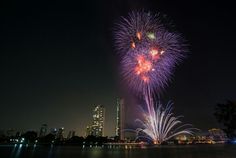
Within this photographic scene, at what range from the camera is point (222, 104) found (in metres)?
112

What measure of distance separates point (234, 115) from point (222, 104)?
22.0 feet

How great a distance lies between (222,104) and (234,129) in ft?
38.4

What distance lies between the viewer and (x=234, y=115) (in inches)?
4289

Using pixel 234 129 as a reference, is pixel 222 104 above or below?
above

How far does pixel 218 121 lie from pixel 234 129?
7125mm

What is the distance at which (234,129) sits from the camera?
354 ft

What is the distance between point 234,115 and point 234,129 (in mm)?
6036

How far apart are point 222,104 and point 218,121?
25.7ft

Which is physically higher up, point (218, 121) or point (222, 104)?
point (222, 104)

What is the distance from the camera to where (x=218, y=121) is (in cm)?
11112

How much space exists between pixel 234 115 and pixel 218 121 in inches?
282
